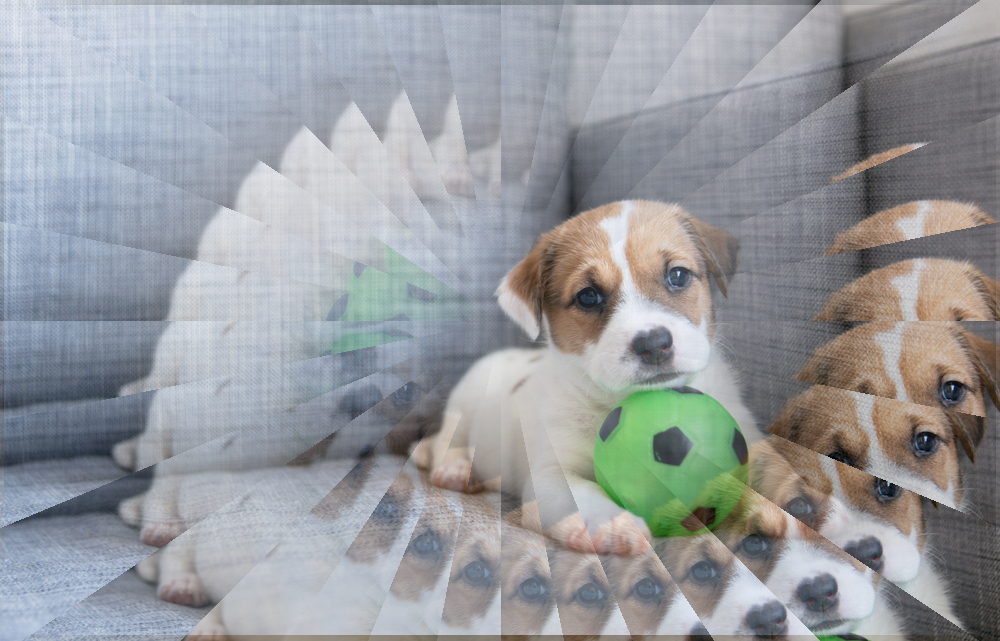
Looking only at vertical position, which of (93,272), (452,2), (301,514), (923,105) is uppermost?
(452,2)

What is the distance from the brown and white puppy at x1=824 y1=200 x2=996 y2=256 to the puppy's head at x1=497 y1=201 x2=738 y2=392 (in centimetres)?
11

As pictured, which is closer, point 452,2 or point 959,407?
point 959,407

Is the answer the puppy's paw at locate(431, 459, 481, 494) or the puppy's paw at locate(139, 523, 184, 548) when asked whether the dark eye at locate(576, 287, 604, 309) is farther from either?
the puppy's paw at locate(139, 523, 184, 548)

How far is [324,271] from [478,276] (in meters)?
0.17

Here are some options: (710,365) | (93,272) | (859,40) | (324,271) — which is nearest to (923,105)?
(859,40)

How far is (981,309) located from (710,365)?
0.23 m

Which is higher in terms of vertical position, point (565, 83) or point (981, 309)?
point (565, 83)

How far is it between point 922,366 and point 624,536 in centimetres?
30

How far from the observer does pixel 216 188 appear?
62 centimetres

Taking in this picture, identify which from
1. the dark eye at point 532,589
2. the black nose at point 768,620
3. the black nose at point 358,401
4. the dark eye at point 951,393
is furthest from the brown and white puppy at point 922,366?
the black nose at point 358,401

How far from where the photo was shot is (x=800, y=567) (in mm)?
450

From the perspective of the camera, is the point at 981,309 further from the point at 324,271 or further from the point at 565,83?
the point at 324,271

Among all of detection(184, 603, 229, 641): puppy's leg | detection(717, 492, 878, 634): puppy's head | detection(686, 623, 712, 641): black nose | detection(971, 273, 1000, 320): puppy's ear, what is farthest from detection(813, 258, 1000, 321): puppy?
detection(184, 603, 229, 641): puppy's leg

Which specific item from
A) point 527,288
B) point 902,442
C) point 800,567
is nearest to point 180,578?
point 527,288
